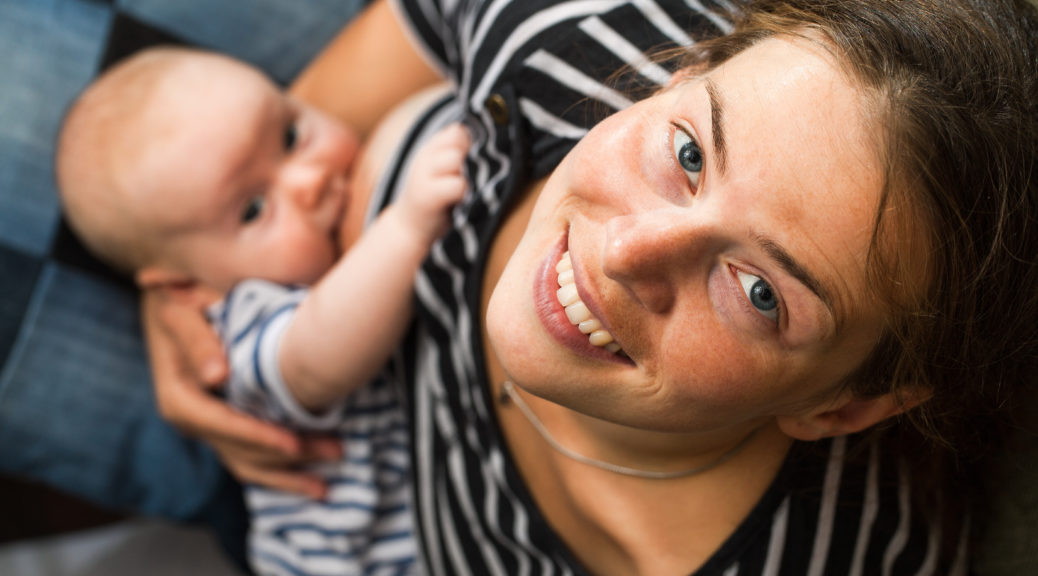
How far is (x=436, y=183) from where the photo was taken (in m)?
1.05

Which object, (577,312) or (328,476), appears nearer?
(577,312)

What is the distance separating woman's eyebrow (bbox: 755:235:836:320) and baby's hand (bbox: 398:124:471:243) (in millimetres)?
517

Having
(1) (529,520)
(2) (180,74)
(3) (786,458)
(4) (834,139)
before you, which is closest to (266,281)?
(2) (180,74)

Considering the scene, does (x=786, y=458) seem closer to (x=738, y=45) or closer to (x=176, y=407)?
(x=738, y=45)

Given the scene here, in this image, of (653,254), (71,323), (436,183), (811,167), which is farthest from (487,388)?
(71,323)

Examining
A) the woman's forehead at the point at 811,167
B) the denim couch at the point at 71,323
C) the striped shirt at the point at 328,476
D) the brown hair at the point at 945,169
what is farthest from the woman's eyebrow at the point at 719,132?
the denim couch at the point at 71,323

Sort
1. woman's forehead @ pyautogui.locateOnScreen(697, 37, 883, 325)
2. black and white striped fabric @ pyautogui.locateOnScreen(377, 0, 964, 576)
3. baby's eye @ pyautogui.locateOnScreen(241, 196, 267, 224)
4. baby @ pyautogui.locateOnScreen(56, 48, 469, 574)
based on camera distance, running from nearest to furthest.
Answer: woman's forehead @ pyautogui.locateOnScreen(697, 37, 883, 325)
black and white striped fabric @ pyautogui.locateOnScreen(377, 0, 964, 576)
baby @ pyautogui.locateOnScreen(56, 48, 469, 574)
baby's eye @ pyautogui.locateOnScreen(241, 196, 267, 224)

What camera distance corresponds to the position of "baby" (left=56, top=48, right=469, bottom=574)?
1.21 m

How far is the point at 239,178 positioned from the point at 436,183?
41 cm

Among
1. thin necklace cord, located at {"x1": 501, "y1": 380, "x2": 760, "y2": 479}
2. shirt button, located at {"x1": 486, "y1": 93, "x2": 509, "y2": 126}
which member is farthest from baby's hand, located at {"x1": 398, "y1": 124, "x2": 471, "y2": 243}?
thin necklace cord, located at {"x1": 501, "y1": 380, "x2": 760, "y2": 479}

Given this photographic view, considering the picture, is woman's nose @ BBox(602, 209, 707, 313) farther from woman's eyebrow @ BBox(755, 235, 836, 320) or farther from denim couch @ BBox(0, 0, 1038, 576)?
denim couch @ BBox(0, 0, 1038, 576)

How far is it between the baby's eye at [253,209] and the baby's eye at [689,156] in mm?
843

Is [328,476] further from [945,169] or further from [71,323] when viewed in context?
[945,169]

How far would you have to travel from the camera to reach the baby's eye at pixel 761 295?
0.65m
